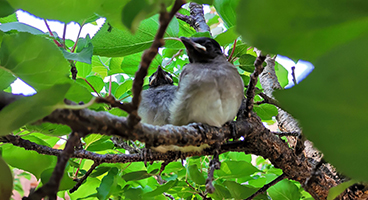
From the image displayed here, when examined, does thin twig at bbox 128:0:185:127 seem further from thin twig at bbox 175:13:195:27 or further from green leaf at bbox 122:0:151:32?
thin twig at bbox 175:13:195:27

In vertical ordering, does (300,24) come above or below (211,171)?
above

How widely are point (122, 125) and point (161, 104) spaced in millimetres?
792

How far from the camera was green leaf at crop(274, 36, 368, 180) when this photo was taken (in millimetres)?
109

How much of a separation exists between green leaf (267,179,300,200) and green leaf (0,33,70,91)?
33.1 inches

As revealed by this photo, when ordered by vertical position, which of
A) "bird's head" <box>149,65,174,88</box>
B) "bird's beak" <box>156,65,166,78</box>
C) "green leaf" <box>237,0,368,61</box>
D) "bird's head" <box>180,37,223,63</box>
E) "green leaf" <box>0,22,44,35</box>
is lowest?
"bird's head" <box>149,65,174,88</box>

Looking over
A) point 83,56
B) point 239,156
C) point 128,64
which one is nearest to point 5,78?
point 83,56

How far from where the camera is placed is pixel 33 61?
32cm

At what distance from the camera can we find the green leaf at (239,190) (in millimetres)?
865

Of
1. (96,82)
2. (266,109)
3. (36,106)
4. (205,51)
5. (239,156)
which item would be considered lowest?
(239,156)

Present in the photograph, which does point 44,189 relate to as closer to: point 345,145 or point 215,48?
point 345,145

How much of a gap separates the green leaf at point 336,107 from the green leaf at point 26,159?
0.68 m

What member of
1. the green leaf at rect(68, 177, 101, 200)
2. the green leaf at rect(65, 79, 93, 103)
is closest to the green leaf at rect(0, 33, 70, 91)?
the green leaf at rect(65, 79, 93, 103)

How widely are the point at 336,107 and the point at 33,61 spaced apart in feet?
1.04

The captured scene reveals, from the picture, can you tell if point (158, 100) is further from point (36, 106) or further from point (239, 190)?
point (36, 106)
